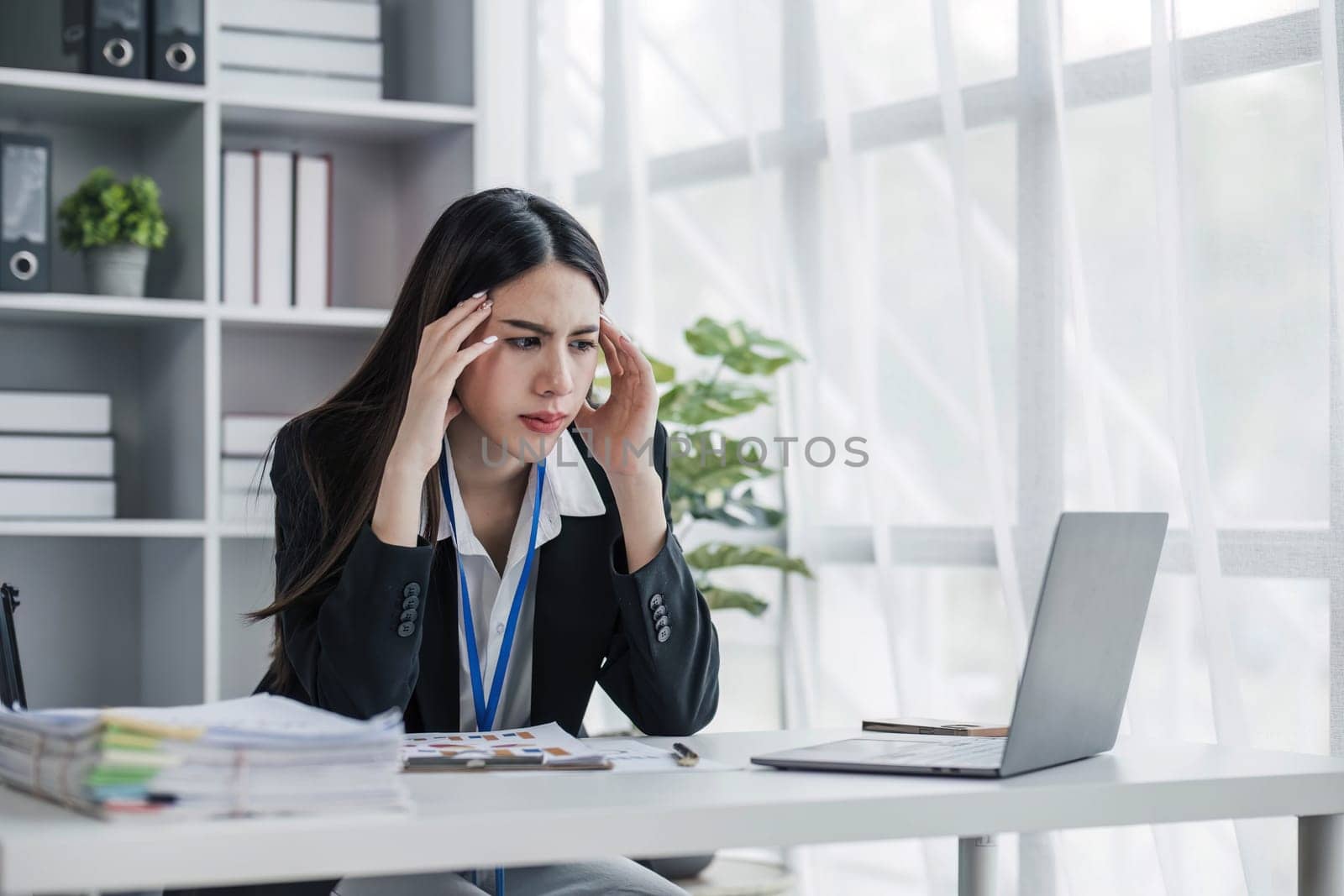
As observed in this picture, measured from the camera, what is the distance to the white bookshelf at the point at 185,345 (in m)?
2.96

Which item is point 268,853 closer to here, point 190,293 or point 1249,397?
point 1249,397

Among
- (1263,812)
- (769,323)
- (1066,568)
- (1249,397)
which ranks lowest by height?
(1263,812)

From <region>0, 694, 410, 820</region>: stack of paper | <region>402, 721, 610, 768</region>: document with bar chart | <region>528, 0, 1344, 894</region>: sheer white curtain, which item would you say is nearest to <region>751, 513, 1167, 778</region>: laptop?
<region>402, 721, 610, 768</region>: document with bar chart

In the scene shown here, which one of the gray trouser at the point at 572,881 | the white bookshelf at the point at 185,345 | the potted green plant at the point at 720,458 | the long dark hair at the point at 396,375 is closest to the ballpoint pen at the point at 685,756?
the gray trouser at the point at 572,881

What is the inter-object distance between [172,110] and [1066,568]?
2.36 meters

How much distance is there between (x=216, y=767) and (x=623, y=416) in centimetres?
96

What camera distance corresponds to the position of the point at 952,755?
1387mm

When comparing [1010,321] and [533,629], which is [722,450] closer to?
[1010,321]

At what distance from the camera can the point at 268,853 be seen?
961 millimetres

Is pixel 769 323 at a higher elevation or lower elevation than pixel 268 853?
higher

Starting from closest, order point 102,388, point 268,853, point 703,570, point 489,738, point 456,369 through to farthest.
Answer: point 268,853 < point 489,738 < point 456,369 < point 703,570 < point 102,388

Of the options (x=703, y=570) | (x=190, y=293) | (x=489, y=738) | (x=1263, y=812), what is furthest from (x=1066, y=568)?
(x=190, y=293)

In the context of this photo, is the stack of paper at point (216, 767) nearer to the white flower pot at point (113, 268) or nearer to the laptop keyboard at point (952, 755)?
the laptop keyboard at point (952, 755)

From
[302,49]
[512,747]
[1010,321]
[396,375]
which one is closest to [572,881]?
[512,747]
